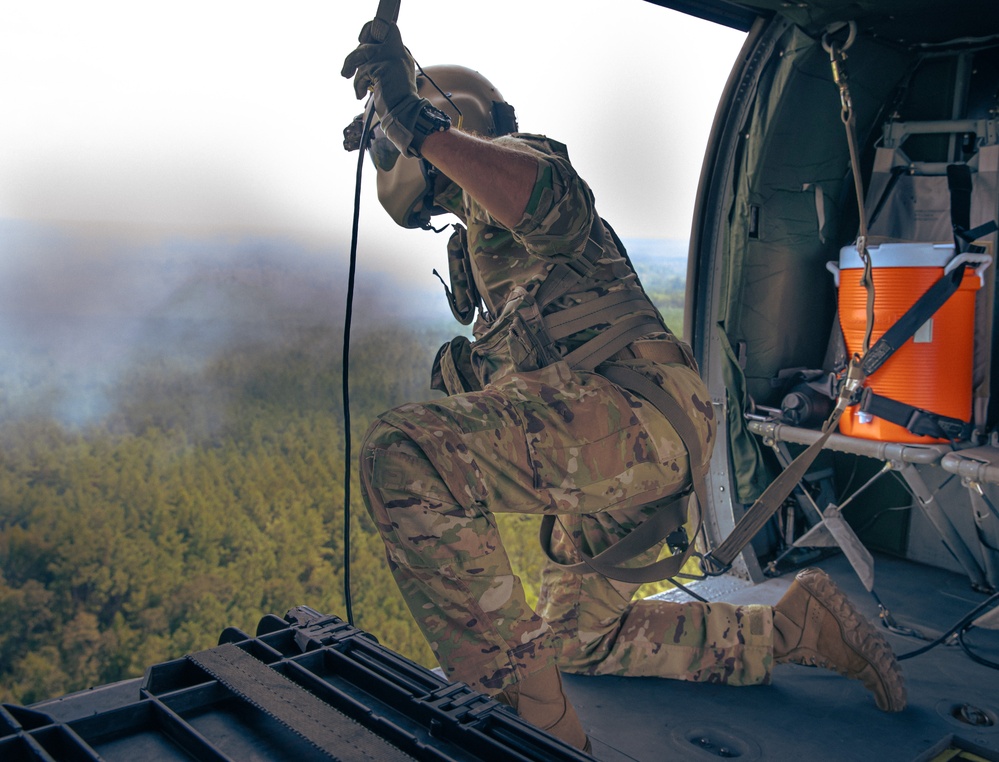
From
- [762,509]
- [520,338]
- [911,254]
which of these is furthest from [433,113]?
[911,254]

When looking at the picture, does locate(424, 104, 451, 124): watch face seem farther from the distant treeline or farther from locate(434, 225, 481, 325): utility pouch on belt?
the distant treeline

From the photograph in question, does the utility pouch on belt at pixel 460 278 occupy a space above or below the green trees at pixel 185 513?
above

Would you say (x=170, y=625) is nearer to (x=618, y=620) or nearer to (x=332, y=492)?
(x=332, y=492)

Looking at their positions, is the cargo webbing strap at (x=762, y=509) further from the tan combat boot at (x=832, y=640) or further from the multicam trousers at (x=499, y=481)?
the multicam trousers at (x=499, y=481)

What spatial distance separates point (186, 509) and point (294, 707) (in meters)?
1.53

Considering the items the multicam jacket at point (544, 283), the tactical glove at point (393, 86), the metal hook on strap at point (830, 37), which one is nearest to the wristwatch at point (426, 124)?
the tactical glove at point (393, 86)

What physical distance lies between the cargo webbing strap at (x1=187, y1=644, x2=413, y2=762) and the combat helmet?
1.11 metres

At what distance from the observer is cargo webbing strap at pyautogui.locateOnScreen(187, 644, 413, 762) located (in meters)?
1.09

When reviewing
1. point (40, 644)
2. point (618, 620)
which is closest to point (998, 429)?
point (618, 620)

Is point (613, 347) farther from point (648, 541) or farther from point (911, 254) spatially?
point (911, 254)

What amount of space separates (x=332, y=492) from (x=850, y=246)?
78.0 inches

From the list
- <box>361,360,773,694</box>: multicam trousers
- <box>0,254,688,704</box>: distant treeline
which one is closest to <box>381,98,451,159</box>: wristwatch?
<box>361,360,773,694</box>: multicam trousers

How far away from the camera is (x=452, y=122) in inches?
78.3

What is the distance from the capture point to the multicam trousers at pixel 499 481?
154cm
